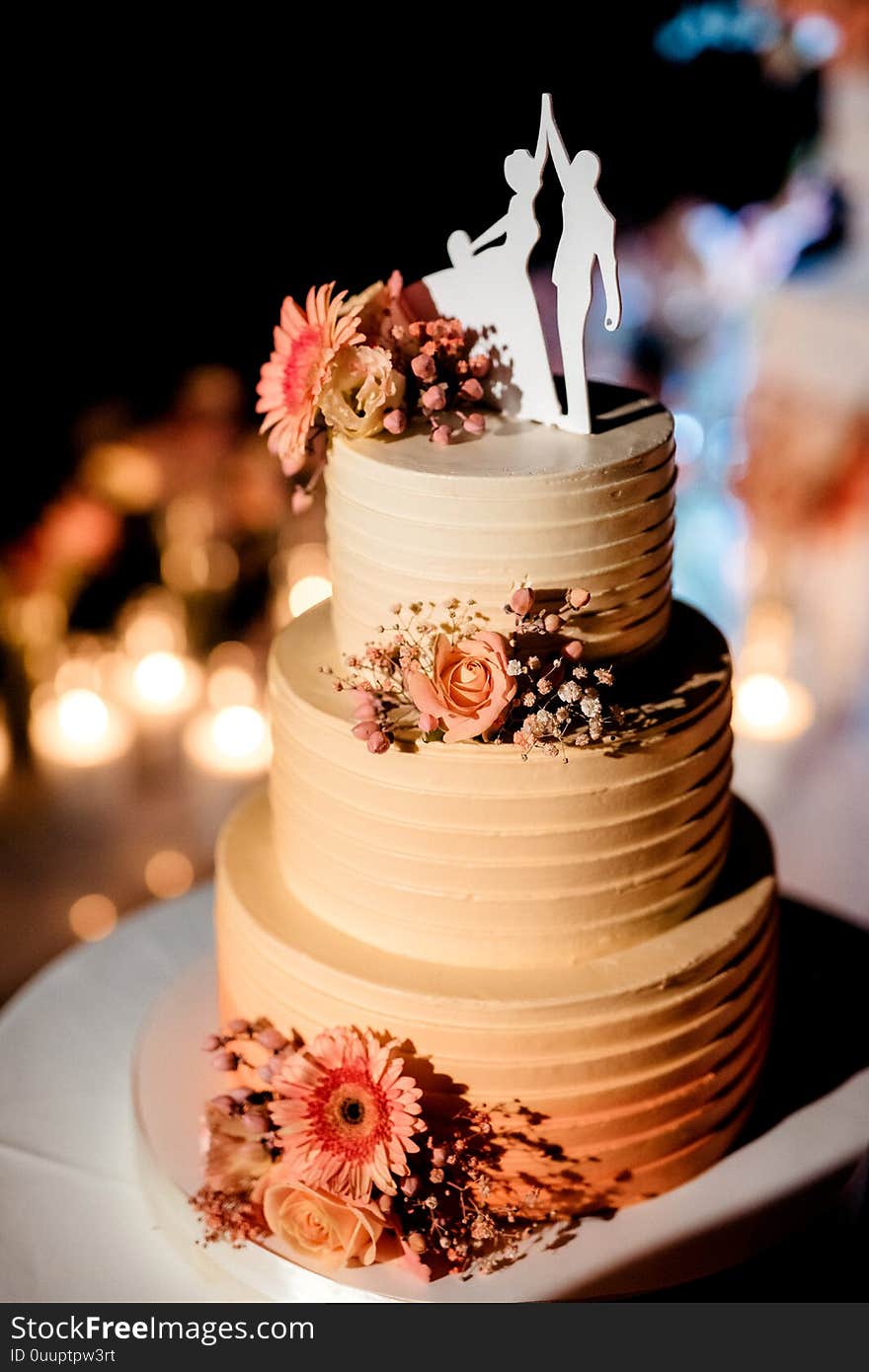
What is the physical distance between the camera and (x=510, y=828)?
2.29 metres

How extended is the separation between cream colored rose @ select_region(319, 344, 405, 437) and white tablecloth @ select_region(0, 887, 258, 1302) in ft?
5.17

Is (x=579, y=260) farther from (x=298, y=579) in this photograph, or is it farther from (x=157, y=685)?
(x=298, y=579)

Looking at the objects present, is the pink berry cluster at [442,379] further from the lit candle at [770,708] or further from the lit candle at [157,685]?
the lit candle at [157,685]

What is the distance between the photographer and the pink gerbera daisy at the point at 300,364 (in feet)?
7.73

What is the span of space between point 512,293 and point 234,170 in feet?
17.0

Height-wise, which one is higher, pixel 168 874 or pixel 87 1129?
pixel 87 1129

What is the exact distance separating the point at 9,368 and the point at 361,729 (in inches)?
203

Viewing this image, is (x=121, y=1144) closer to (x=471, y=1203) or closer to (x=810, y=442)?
(x=471, y=1203)

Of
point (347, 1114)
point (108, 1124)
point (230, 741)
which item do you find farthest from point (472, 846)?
point (230, 741)

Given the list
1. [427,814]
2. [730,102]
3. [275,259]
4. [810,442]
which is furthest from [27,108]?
[427,814]

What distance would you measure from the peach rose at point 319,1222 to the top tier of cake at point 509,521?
0.99 meters

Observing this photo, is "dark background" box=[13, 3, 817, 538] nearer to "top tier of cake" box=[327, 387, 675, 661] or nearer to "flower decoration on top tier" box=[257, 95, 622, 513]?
"flower decoration on top tier" box=[257, 95, 622, 513]

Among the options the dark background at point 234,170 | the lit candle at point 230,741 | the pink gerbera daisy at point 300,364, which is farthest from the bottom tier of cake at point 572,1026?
the dark background at point 234,170

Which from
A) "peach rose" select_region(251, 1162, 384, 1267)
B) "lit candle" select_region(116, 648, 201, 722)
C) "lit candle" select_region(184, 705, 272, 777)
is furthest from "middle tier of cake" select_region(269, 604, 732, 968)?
"lit candle" select_region(116, 648, 201, 722)
